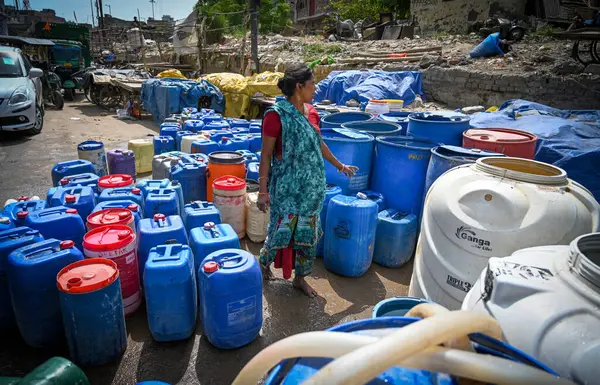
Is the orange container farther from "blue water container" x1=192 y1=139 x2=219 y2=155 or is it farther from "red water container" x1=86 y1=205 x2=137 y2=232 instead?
→ "red water container" x1=86 y1=205 x2=137 y2=232

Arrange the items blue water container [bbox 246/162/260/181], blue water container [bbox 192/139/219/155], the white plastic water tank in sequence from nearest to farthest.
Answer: the white plastic water tank < blue water container [bbox 246/162/260/181] < blue water container [bbox 192/139/219/155]

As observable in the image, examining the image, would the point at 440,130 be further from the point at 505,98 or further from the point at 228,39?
the point at 228,39

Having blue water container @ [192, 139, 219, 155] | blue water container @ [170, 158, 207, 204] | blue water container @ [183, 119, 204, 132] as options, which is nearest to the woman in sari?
blue water container @ [170, 158, 207, 204]

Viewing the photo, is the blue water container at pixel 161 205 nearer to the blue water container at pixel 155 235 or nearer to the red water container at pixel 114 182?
the blue water container at pixel 155 235

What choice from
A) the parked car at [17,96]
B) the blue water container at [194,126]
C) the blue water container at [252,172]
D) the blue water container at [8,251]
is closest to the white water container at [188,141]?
the blue water container at [194,126]

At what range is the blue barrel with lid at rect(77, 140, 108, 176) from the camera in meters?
4.41

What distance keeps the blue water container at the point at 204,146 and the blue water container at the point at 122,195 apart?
1.56m

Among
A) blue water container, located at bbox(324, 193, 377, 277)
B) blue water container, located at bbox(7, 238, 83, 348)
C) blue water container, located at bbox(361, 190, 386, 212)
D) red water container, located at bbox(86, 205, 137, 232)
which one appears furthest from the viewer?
blue water container, located at bbox(361, 190, 386, 212)

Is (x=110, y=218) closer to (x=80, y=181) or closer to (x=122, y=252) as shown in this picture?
(x=122, y=252)

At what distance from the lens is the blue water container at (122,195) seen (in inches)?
115

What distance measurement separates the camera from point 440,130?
3436mm

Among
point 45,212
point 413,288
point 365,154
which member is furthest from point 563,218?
point 45,212

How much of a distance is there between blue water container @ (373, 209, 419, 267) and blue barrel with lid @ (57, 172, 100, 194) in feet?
8.86

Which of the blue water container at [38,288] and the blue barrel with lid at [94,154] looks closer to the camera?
the blue water container at [38,288]
